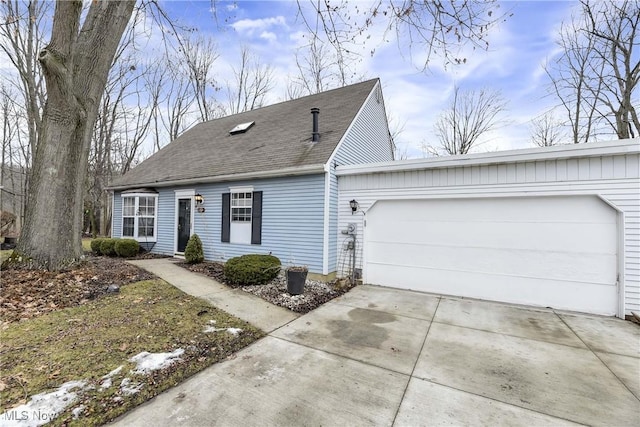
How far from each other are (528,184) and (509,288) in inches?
82.8

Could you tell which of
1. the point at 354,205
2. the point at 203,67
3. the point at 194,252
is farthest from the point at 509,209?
the point at 203,67

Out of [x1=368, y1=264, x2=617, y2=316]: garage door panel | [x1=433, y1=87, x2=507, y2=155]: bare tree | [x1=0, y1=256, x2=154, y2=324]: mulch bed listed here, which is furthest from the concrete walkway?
A: [x1=433, y1=87, x2=507, y2=155]: bare tree

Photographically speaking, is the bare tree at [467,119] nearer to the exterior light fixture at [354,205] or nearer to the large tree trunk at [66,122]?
the exterior light fixture at [354,205]

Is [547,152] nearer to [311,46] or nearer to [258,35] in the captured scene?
[311,46]

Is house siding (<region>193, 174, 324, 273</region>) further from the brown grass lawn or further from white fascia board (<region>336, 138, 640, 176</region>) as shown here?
the brown grass lawn

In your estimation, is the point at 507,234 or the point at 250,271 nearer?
the point at 507,234

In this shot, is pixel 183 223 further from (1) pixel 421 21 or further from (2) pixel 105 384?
(1) pixel 421 21

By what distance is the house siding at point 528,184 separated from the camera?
4719 millimetres

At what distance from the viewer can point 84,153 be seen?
A: 612 centimetres

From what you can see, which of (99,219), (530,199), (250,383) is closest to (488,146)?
(530,199)

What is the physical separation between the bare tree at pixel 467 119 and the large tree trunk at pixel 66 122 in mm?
17131

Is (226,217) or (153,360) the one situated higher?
(226,217)

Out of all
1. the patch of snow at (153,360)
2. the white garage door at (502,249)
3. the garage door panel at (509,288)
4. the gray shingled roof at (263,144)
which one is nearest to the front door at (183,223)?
the gray shingled roof at (263,144)

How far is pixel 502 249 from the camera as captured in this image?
5676mm
